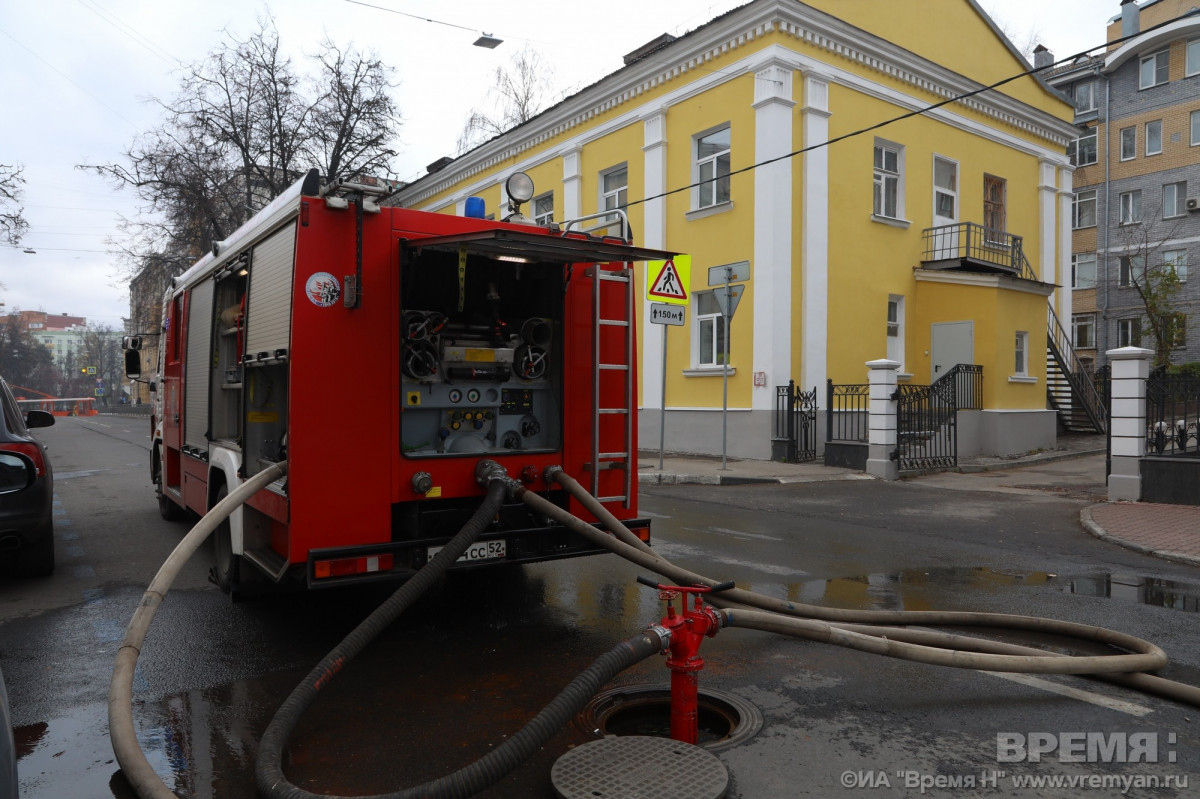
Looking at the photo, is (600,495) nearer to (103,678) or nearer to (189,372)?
(103,678)

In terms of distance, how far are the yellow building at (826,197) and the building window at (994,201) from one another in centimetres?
5

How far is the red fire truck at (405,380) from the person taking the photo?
461 centimetres

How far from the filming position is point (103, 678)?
459 cm

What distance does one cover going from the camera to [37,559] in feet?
22.7

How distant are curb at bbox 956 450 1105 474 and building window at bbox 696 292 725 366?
5408mm

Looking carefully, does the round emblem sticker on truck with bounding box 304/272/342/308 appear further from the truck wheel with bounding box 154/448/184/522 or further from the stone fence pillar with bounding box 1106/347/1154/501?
the stone fence pillar with bounding box 1106/347/1154/501

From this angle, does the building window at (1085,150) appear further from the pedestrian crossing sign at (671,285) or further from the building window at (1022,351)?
the pedestrian crossing sign at (671,285)

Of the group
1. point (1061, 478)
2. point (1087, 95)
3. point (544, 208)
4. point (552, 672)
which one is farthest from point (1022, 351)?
point (1087, 95)

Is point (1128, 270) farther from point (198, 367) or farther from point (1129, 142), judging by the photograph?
point (198, 367)

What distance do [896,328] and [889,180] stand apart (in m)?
3.43

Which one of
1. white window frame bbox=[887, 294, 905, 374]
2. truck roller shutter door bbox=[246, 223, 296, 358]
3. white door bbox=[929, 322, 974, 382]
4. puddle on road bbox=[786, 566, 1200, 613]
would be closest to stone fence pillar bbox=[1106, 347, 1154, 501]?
puddle on road bbox=[786, 566, 1200, 613]

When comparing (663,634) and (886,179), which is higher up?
(886,179)

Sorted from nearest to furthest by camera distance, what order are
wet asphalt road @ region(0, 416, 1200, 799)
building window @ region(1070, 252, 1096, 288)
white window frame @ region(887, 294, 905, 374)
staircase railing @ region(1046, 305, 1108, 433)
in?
wet asphalt road @ region(0, 416, 1200, 799) < white window frame @ region(887, 294, 905, 374) < staircase railing @ region(1046, 305, 1108, 433) < building window @ region(1070, 252, 1096, 288)

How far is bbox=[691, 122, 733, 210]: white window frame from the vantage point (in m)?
18.0
